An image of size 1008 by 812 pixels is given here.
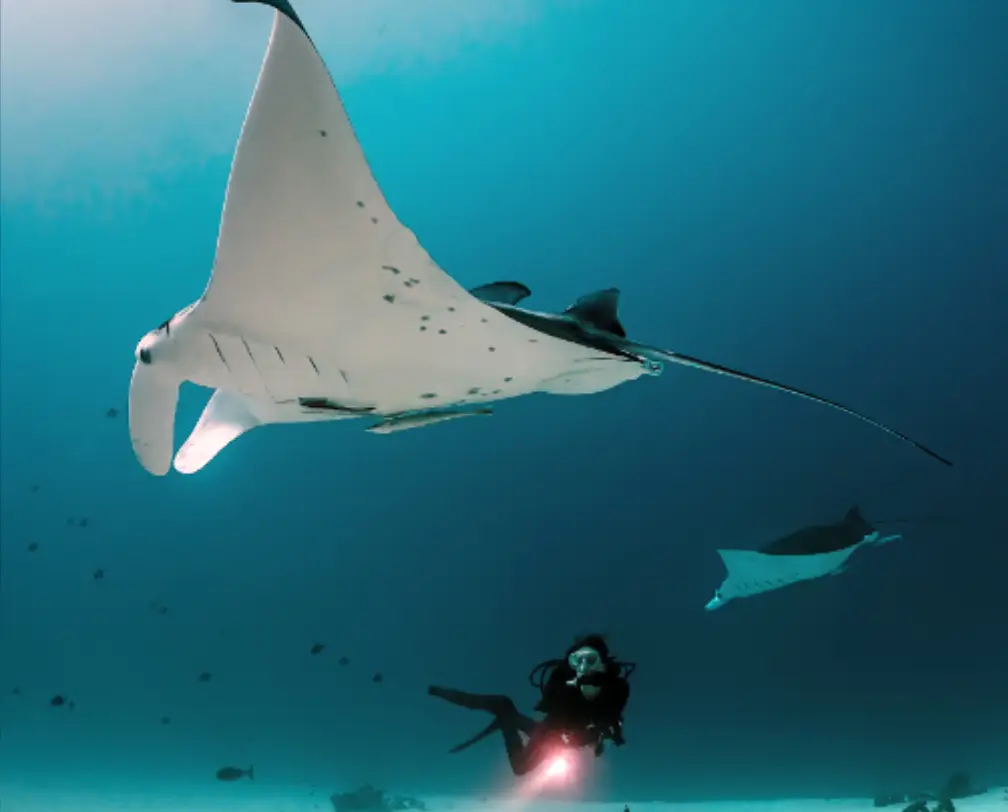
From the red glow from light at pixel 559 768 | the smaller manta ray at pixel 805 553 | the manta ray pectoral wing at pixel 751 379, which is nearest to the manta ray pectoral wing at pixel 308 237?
the manta ray pectoral wing at pixel 751 379

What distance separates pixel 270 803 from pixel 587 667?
14.2m

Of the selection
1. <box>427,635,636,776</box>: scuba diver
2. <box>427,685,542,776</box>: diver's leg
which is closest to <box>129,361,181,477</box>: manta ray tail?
<box>427,685,542,776</box>: diver's leg

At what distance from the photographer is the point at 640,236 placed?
15.8m

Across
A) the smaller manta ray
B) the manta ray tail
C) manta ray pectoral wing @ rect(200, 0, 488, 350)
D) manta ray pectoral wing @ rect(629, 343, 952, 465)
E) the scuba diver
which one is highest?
the smaller manta ray

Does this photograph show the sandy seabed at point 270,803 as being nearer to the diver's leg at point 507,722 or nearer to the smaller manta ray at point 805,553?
the smaller manta ray at point 805,553

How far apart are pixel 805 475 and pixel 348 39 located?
15.7 m

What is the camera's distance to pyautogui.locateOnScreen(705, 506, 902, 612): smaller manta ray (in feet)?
24.9

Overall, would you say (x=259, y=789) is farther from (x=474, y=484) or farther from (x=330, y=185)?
(x=330, y=185)

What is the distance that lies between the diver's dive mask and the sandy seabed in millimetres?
8578

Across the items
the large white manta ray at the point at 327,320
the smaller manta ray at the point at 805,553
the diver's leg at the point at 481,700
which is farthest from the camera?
the smaller manta ray at the point at 805,553

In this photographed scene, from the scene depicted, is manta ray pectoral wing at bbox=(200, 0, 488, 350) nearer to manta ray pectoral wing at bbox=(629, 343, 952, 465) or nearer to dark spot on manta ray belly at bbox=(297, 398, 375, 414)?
dark spot on manta ray belly at bbox=(297, 398, 375, 414)

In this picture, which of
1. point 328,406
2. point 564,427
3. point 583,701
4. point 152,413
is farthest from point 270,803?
point 328,406

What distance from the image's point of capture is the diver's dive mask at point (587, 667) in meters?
3.25

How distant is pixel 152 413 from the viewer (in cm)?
283
